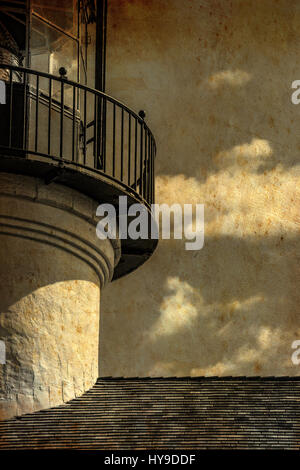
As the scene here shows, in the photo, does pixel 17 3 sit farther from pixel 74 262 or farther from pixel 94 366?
pixel 94 366

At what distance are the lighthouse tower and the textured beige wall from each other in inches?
218

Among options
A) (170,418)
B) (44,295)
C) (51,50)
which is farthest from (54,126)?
(170,418)

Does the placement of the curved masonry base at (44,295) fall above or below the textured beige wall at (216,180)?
below

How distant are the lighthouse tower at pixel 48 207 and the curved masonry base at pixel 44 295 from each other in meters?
0.01

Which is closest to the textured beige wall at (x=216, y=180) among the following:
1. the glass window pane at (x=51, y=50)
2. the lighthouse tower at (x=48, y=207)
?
the lighthouse tower at (x=48, y=207)

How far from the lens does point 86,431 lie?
59.6 feet

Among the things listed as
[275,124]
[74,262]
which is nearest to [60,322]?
[74,262]

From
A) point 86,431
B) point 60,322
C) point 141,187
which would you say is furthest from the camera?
point 141,187

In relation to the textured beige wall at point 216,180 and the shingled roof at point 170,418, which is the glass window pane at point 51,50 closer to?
the shingled roof at point 170,418

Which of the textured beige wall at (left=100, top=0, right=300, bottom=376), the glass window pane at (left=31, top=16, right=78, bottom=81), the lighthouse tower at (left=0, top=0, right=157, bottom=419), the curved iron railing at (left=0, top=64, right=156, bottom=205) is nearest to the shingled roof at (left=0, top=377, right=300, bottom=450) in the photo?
the lighthouse tower at (left=0, top=0, right=157, bottom=419)

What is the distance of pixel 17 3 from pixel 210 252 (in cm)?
849

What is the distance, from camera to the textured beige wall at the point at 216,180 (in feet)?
86.4

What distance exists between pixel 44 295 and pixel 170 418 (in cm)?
262

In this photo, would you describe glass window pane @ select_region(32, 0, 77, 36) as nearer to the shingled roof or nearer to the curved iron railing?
the curved iron railing
